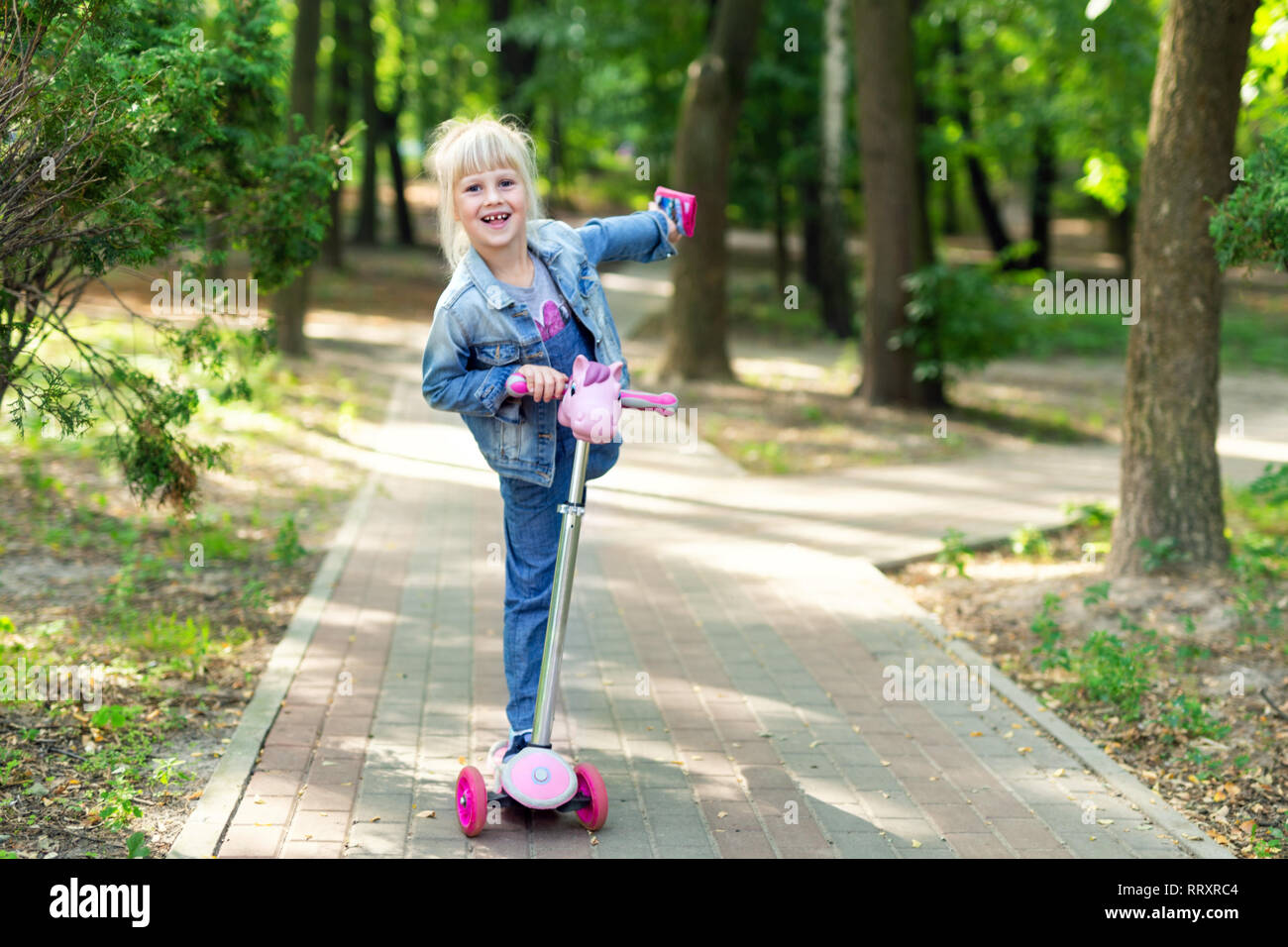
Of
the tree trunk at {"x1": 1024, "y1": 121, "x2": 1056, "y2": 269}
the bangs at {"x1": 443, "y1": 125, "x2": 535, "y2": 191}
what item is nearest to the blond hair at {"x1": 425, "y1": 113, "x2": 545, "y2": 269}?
the bangs at {"x1": 443, "y1": 125, "x2": 535, "y2": 191}

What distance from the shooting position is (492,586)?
6.70m

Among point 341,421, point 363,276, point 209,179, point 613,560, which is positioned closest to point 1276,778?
point 613,560

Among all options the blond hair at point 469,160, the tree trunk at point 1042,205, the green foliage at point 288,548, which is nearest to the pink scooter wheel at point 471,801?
the blond hair at point 469,160

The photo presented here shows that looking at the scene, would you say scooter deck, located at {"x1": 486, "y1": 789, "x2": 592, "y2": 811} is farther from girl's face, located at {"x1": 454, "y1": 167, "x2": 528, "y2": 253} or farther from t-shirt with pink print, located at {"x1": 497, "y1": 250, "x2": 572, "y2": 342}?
girl's face, located at {"x1": 454, "y1": 167, "x2": 528, "y2": 253}

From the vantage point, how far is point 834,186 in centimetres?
1928

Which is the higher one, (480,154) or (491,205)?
(480,154)

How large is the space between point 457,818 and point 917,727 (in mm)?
1887

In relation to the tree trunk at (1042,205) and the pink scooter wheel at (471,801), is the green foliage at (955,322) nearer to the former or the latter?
the pink scooter wheel at (471,801)

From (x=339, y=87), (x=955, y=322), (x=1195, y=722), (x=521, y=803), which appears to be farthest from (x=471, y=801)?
(x=339, y=87)

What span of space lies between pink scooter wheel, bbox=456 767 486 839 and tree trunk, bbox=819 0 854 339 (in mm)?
16671

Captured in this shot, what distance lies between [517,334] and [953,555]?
166 inches

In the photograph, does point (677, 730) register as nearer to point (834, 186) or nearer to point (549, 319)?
point (549, 319)

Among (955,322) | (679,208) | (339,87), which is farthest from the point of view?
(339,87)

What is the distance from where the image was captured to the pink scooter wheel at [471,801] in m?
3.70
